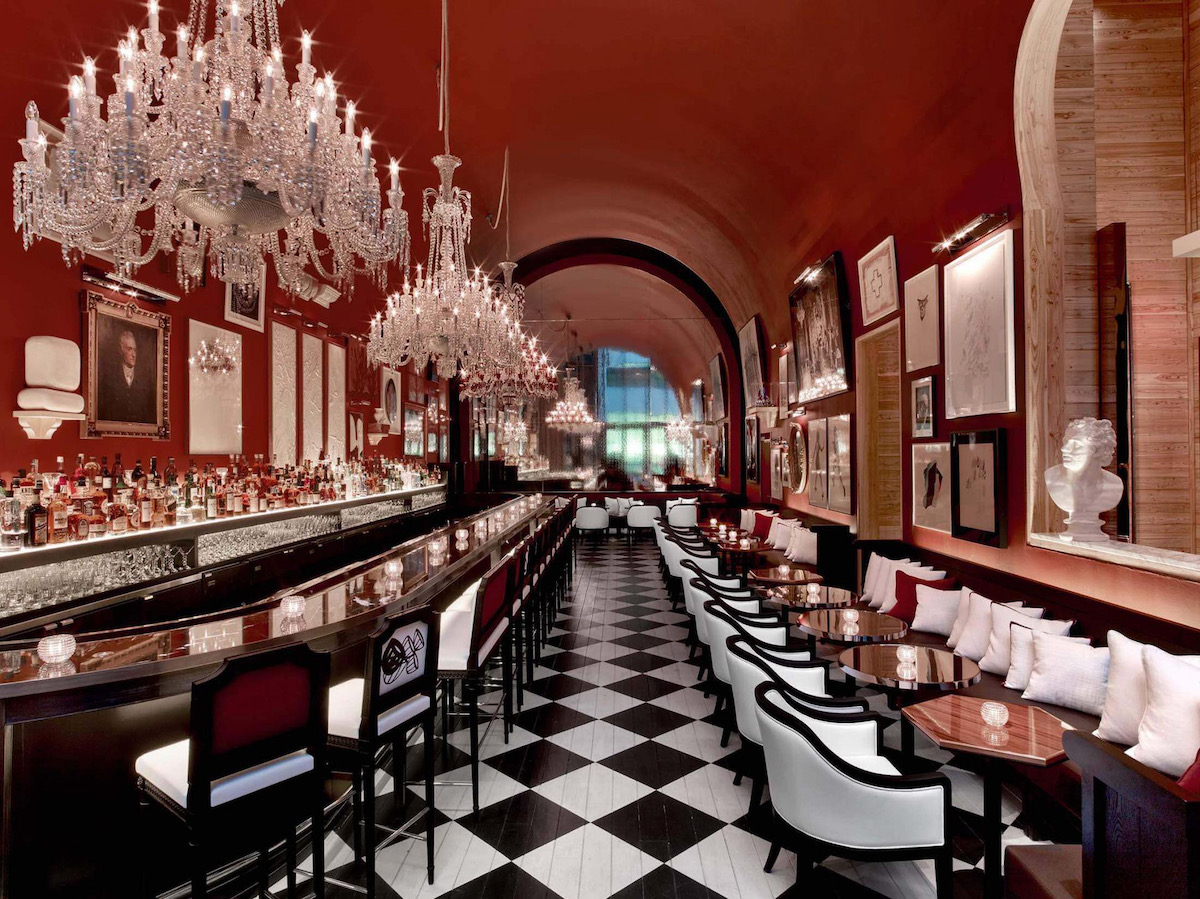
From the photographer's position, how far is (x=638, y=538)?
1307cm

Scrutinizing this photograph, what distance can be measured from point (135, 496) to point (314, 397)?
3082mm

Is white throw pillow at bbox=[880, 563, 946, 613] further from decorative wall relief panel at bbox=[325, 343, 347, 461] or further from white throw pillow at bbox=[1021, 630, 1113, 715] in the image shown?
decorative wall relief panel at bbox=[325, 343, 347, 461]

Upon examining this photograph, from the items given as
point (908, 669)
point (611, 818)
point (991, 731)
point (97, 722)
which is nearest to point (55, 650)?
point (97, 722)

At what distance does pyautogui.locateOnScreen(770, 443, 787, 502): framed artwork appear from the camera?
8.98 meters

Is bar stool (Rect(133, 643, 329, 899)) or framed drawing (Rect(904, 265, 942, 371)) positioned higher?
framed drawing (Rect(904, 265, 942, 371))

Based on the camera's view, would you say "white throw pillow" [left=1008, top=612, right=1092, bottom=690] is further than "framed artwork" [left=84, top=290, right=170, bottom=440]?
No

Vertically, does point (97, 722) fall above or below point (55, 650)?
below

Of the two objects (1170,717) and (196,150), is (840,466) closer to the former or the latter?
(1170,717)

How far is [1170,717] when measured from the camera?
2121mm

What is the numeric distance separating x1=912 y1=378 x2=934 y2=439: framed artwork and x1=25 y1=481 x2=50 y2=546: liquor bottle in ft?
17.8

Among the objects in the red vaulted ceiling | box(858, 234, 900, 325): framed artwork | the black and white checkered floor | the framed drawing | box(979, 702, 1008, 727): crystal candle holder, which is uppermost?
the red vaulted ceiling

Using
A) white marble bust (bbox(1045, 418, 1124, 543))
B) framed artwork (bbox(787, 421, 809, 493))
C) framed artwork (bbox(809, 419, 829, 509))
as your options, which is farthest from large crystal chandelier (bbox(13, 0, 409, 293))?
framed artwork (bbox(787, 421, 809, 493))

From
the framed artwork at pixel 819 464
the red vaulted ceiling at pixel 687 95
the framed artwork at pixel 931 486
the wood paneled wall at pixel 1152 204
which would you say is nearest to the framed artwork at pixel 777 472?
the framed artwork at pixel 819 464

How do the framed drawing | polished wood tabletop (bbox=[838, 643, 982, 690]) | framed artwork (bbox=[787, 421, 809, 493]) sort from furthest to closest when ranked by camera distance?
framed artwork (bbox=[787, 421, 809, 493]) → the framed drawing → polished wood tabletop (bbox=[838, 643, 982, 690])
